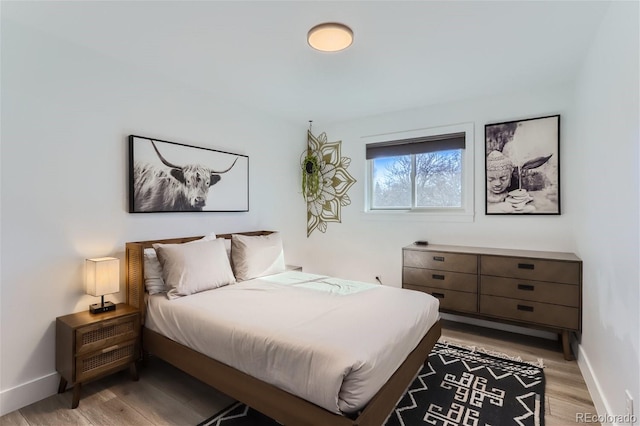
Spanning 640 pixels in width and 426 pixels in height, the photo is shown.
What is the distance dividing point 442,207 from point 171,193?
9.34ft

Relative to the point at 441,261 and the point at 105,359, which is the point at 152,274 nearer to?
the point at 105,359

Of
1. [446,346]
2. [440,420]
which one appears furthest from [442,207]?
[440,420]

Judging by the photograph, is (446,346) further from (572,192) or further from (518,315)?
(572,192)

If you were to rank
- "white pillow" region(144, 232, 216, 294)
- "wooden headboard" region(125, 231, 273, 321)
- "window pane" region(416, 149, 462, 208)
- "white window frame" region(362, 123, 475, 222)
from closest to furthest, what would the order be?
"wooden headboard" region(125, 231, 273, 321)
"white pillow" region(144, 232, 216, 294)
"white window frame" region(362, 123, 475, 222)
"window pane" region(416, 149, 462, 208)

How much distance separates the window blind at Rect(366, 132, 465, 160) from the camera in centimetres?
353

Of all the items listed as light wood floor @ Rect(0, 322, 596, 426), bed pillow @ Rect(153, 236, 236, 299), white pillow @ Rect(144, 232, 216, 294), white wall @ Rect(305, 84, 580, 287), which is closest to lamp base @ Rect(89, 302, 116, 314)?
white pillow @ Rect(144, 232, 216, 294)

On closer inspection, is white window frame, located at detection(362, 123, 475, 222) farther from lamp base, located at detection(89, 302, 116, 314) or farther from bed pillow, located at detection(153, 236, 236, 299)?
lamp base, located at detection(89, 302, 116, 314)

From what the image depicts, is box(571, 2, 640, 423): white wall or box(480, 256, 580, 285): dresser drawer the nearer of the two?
box(571, 2, 640, 423): white wall

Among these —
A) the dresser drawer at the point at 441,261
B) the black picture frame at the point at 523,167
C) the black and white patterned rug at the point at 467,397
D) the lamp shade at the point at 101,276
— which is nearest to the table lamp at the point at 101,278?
the lamp shade at the point at 101,276

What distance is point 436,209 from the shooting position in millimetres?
→ 3705

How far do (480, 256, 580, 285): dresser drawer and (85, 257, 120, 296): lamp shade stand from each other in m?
3.04

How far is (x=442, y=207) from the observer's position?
368 centimetres

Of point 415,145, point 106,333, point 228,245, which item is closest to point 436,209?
point 415,145

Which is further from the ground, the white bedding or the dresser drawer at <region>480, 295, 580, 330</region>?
the white bedding
